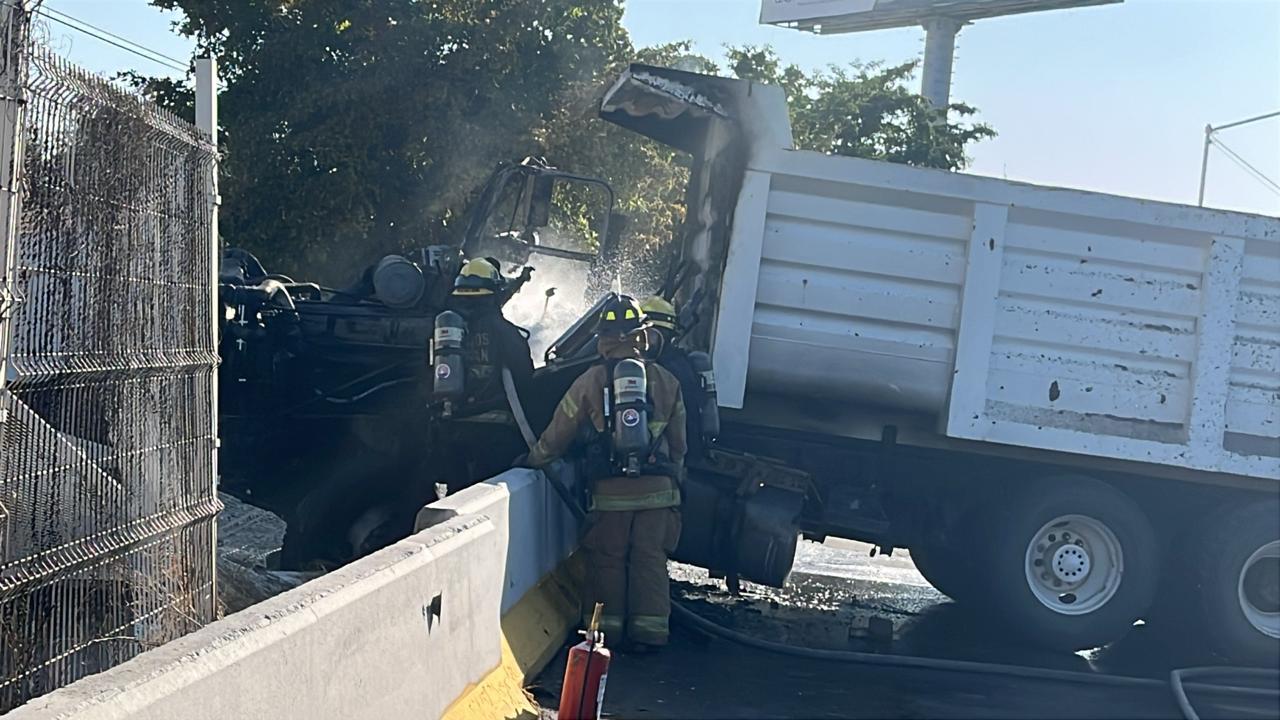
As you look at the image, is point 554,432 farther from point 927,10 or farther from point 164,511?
point 927,10

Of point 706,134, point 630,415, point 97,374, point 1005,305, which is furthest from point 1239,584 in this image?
point 97,374

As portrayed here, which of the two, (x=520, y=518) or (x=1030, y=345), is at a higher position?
(x=1030, y=345)

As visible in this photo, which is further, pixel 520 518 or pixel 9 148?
pixel 520 518

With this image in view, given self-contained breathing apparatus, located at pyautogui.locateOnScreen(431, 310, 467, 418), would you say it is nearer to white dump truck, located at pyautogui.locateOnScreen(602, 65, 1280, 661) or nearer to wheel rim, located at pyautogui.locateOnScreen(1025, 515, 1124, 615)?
white dump truck, located at pyautogui.locateOnScreen(602, 65, 1280, 661)

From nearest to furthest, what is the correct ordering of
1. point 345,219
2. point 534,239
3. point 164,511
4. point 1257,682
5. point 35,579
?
point 35,579 → point 164,511 → point 1257,682 → point 534,239 → point 345,219

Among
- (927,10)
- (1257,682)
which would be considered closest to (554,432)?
(1257,682)

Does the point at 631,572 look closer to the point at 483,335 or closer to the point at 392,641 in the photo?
the point at 483,335

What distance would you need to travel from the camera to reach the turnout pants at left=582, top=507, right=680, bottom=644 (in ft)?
24.0

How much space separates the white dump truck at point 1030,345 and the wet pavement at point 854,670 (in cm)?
38

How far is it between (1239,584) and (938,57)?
102 feet

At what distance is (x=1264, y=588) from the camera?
8734 mm

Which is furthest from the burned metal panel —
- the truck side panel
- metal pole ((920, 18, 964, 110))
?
metal pole ((920, 18, 964, 110))

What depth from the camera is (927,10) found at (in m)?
38.4

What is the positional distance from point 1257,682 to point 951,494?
2.01m
